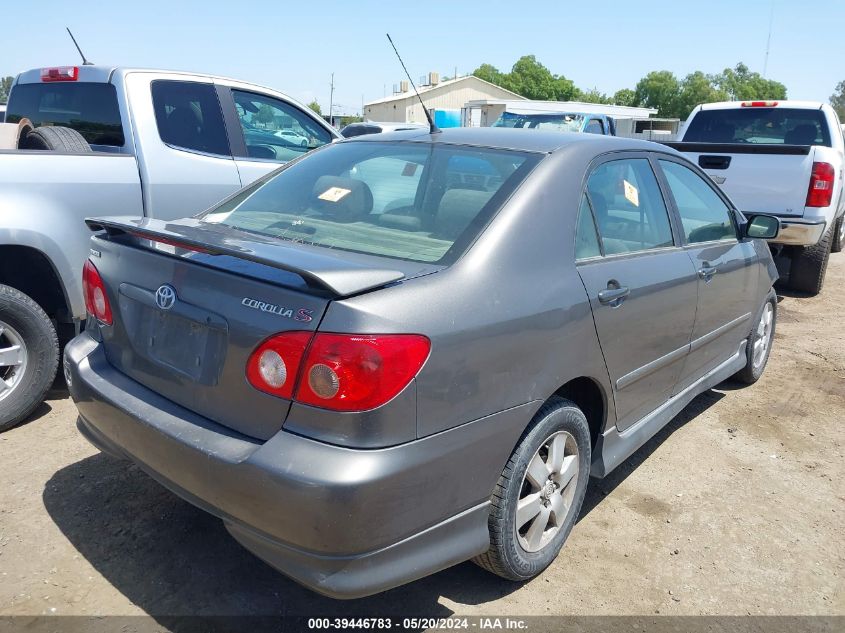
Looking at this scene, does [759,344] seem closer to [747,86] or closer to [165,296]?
[165,296]

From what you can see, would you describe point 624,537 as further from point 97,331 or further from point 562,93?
point 562,93

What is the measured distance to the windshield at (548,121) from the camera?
13.4 metres

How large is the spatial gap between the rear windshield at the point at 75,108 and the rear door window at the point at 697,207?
3.31 metres

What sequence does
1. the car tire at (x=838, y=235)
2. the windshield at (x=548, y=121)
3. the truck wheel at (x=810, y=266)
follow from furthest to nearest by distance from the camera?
1. the windshield at (x=548, y=121)
2. the car tire at (x=838, y=235)
3. the truck wheel at (x=810, y=266)

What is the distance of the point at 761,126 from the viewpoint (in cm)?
882

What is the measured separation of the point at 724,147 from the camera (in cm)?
734

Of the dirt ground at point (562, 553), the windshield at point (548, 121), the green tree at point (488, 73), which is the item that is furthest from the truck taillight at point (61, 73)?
the green tree at point (488, 73)

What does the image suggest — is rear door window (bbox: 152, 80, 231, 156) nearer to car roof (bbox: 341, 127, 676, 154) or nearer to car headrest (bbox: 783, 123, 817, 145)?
car roof (bbox: 341, 127, 676, 154)

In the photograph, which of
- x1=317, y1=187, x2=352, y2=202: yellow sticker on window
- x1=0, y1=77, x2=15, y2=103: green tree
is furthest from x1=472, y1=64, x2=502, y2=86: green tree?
x1=317, y1=187, x2=352, y2=202: yellow sticker on window

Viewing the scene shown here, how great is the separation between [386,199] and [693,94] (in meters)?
83.6

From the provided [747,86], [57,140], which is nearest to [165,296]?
[57,140]

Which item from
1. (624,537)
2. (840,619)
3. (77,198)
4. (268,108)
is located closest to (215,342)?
(624,537)

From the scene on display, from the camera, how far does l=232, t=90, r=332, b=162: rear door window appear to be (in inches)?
204

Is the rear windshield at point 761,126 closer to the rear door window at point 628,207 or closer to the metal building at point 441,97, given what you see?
the rear door window at point 628,207
